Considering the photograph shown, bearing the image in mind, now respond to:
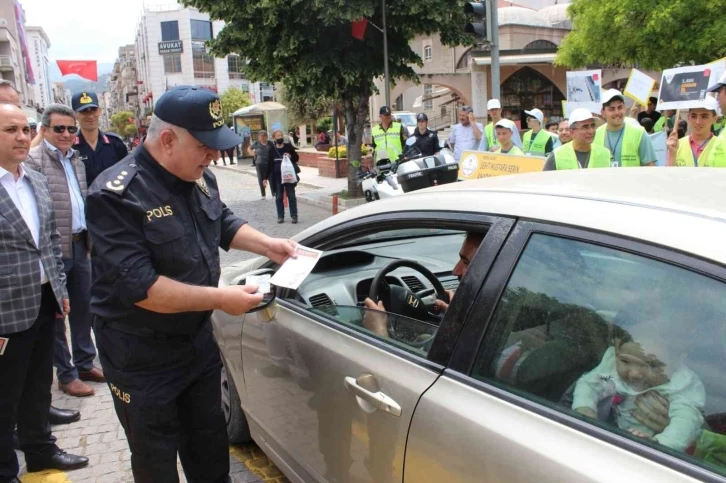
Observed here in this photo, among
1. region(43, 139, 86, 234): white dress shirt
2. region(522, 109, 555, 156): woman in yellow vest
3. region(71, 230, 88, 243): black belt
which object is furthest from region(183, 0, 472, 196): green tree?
region(71, 230, 88, 243): black belt

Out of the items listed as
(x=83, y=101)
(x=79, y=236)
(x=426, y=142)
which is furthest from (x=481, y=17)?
(x=79, y=236)

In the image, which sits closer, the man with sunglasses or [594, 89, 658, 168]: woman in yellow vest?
the man with sunglasses

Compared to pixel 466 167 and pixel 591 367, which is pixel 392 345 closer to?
pixel 591 367

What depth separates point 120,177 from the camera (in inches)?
79.9

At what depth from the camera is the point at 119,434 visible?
361 centimetres

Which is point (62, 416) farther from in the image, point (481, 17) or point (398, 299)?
point (481, 17)

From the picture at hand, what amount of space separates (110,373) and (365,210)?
1.18 metres

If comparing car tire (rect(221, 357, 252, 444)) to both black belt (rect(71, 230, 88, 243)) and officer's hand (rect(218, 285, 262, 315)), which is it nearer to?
officer's hand (rect(218, 285, 262, 315))

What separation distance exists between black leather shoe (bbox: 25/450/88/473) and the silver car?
1654 mm

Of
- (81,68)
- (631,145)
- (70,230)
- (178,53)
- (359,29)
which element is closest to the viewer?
(70,230)

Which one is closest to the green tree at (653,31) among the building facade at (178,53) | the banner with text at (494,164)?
the banner with text at (494,164)

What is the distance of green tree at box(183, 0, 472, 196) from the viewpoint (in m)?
10.7

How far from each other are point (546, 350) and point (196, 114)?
138 centimetres

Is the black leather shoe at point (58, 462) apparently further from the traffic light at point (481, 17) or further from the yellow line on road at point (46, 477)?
the traffic light at point (481, 17)
